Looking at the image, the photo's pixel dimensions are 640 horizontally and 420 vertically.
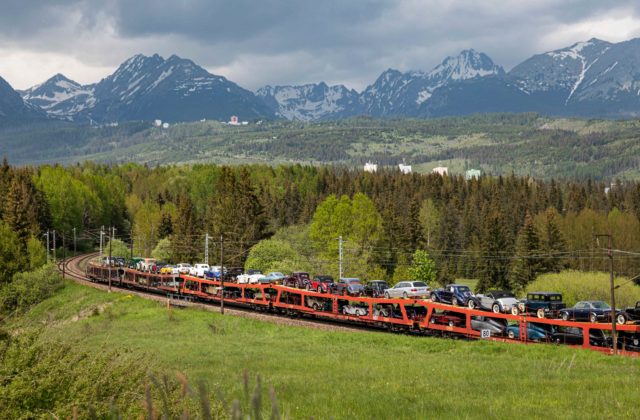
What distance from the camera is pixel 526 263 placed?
114562 mm

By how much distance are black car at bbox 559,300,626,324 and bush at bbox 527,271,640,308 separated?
142ft

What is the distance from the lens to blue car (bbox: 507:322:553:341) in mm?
42656

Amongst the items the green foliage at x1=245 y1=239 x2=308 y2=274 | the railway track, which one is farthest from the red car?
the green foliage at x1=245 y1=239 x2=308 y2=274

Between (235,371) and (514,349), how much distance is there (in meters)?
15.7

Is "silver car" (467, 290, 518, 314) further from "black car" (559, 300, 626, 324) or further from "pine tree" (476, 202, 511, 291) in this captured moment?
"pine tree" (476, 202, 511, 291)

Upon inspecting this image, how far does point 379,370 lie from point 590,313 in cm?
1997

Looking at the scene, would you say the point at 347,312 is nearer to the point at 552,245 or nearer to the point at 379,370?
the point at 379,370

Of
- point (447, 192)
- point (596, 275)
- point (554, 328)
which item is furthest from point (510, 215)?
point (554, 328)

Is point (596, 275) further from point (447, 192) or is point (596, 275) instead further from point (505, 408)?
point (447, 192)

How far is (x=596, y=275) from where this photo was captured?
309 feet

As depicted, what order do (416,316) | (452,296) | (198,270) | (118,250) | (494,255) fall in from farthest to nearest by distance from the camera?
1. (118,250)
2. (494,255)
3. (198,270)
4. (416,316)
5. (452,296)

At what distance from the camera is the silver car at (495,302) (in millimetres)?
46000

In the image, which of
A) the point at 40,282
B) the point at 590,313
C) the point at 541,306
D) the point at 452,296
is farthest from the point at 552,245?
the point at 590,313

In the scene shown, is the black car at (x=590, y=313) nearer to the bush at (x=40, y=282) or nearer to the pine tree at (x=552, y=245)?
the bush at (x=40, y=282)
